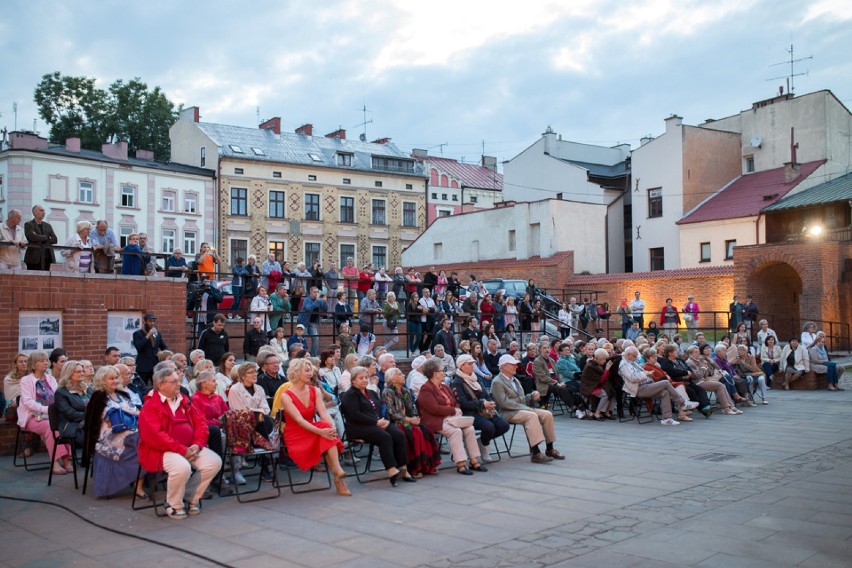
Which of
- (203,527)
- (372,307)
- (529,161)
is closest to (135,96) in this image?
(529,161)

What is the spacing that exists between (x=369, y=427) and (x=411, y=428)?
1.85 ft

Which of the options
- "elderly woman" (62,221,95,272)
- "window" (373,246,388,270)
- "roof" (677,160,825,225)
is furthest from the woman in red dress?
"window" (373,246,388,270)

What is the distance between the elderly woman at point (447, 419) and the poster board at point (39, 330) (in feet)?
18.7

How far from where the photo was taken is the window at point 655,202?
131 feet

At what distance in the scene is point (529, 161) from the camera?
155ft

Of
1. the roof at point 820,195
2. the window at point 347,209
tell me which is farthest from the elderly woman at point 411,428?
the window at point 347,209

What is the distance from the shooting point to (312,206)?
49875 mm

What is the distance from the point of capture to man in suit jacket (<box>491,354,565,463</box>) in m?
10.4

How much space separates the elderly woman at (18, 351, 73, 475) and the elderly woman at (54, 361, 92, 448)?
550 mm

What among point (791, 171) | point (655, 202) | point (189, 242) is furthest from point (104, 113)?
point (791, 171)

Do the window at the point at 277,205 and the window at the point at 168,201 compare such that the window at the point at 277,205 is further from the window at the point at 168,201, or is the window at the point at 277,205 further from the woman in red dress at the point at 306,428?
the woman in red dress at the point at 306,428

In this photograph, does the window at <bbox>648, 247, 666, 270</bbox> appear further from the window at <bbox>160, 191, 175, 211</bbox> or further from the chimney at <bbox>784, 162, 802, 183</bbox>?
the window at <bbox>160, 191, 175, 211</bbox>

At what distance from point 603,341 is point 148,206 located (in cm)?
3320

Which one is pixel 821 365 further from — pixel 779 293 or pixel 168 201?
pixel 168 201
